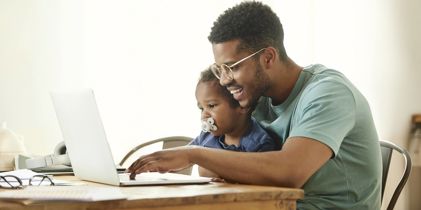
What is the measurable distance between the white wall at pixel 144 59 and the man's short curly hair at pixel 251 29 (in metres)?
1.25

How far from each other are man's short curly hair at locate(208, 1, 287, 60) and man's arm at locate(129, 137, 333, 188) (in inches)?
17.3

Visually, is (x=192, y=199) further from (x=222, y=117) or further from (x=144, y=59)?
(x=144, y=59)

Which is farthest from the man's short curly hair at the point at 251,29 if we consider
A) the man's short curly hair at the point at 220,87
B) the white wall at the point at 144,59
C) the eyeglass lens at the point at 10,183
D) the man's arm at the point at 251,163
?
the white wall at the point at 144,59

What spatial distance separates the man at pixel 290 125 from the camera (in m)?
1.49

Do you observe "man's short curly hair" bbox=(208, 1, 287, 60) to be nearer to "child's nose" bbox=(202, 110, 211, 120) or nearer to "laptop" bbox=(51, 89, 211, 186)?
"child's nose" bbox=(202, 110, 211, 120)

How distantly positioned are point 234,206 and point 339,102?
1.74 ft

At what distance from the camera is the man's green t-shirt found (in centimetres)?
159

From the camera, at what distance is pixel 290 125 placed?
1.78 metres

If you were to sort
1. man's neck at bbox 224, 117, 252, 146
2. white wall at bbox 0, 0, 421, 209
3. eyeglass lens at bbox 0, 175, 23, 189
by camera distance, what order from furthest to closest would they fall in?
white wall at bbox 0, 0, 421, 209 → man's neck at bbox 224, 117, 252, 146 → eyeglass lens at bbox 0, 175, 23, 189

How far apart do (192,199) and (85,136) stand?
18.0 inches

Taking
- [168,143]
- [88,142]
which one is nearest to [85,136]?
[88,142]

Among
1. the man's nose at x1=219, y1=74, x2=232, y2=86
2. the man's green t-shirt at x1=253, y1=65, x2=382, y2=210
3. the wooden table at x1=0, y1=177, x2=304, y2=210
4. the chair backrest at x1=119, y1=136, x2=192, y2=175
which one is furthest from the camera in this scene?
the chair backrest at x1=119, y1=136, x2=192, y2=175

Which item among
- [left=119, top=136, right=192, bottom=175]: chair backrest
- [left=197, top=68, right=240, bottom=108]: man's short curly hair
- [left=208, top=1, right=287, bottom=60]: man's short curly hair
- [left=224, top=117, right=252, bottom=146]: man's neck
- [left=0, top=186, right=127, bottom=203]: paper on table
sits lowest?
[left=119, top=136, right=192, bottom=175]: chair backrest

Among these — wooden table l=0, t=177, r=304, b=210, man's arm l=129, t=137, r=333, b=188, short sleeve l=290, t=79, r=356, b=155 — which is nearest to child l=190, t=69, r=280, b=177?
short sleeve l=290, t=79, r=356, b=155
